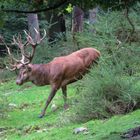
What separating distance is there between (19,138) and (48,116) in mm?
2516

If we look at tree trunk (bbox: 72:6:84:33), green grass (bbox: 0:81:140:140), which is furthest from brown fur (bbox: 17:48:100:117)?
tree trunk (bbox: 72:6:84:33)

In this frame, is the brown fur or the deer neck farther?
the deer neck

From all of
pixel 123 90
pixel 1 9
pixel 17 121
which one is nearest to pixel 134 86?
pixel 123 90

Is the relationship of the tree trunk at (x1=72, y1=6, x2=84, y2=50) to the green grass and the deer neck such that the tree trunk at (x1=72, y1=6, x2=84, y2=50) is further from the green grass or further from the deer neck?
the deer neck

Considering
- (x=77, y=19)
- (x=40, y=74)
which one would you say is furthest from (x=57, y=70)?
(x=77, y=19)

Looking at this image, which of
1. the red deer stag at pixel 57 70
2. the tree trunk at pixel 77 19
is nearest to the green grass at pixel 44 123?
the red deer stag at pixel 57 70

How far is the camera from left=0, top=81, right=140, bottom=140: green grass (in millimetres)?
8727

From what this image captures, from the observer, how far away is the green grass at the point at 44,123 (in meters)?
8.73

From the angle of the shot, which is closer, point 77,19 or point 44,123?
point 44,123

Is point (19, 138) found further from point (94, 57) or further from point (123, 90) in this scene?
point (94, 57)

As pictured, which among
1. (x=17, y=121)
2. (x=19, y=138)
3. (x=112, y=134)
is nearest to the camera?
(x=112, y=134)

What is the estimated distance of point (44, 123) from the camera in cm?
1143

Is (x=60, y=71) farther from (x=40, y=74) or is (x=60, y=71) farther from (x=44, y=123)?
(x=44, y=123)

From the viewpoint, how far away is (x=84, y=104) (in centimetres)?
1020
